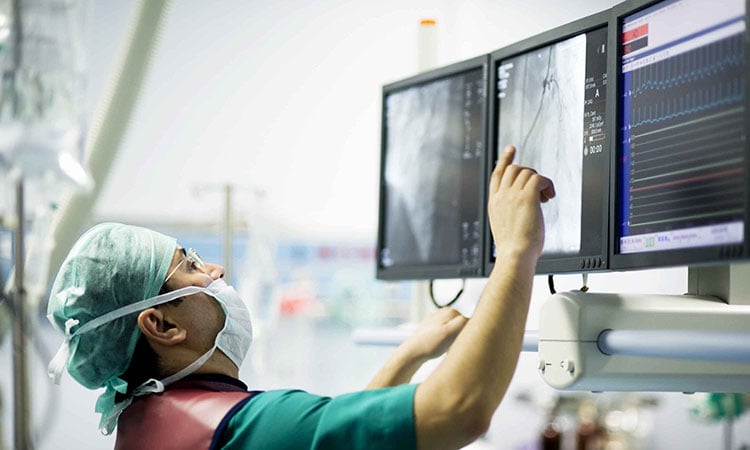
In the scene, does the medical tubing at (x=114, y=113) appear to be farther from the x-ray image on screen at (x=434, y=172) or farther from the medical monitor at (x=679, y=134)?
the medical monitor at (x=679, y=134)

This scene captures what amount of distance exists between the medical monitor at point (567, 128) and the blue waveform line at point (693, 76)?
8 cm

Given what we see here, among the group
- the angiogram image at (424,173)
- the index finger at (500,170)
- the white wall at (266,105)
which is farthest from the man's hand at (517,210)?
the white wall at (266,105)

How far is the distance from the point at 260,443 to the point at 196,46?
231 cm

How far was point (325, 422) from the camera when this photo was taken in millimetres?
1307

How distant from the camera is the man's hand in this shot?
4.22 ft

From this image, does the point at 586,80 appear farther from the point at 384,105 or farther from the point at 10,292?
the point at 10,292

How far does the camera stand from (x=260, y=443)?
1345 mm

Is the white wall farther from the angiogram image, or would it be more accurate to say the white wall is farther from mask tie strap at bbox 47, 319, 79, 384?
mask tie strap at bbox 47, 319, 79, 384

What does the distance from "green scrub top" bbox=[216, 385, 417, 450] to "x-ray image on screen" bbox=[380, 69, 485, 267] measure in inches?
20.6

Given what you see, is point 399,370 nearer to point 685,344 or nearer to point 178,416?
point 178,416

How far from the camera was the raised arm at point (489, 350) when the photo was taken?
121 cm

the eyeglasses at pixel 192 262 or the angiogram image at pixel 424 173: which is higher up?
the angiogram image at pixel 424 173

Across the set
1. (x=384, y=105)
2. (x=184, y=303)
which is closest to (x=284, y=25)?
(x=384, y=105)

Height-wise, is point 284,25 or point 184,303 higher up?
point 284,25
